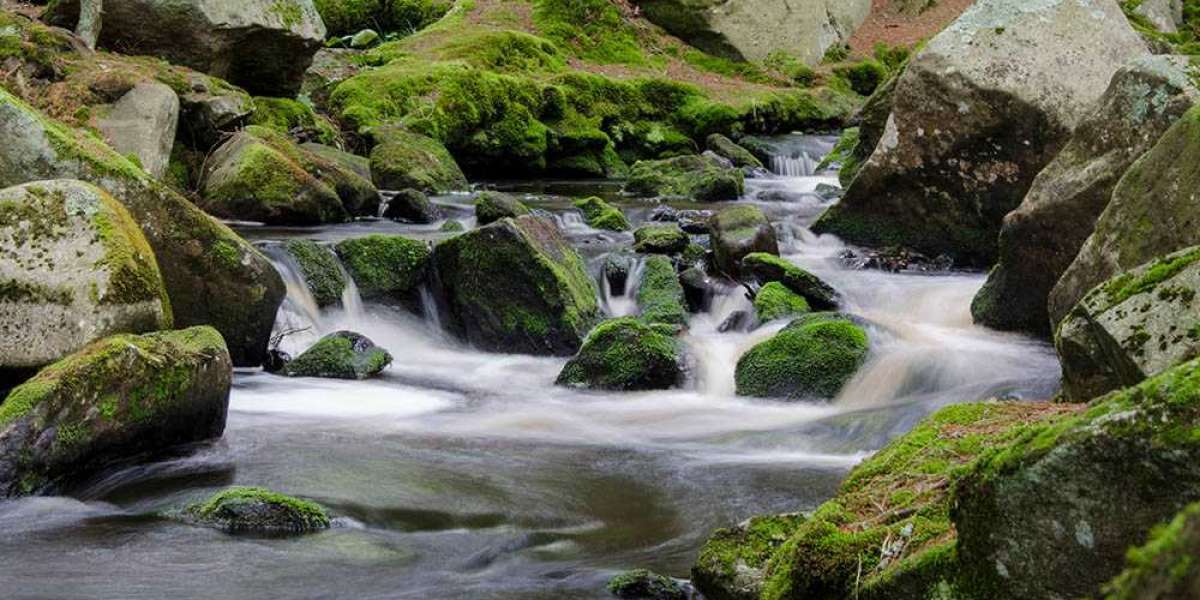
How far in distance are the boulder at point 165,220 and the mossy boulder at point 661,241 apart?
16.6 ft

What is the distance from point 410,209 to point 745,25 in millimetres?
17495

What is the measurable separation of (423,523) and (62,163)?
193 inches

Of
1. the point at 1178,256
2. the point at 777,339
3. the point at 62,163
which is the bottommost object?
the point at 777,339

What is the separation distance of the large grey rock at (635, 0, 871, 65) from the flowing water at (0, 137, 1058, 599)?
1926 cm

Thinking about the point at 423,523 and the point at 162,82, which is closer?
the point at 423,523

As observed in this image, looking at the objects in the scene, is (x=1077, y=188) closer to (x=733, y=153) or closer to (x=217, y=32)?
(x=217, y=32)

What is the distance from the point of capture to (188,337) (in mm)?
7793

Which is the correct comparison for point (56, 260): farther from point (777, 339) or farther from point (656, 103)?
point (656, 103)

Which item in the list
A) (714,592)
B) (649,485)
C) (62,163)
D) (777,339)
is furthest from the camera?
(777,339)

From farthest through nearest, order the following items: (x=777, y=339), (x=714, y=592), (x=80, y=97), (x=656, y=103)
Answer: (x=656, y=103) < (x=80, y=97) < (x=777, y=339) < (x=714, y=592)

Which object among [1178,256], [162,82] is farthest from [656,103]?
[1178,256]

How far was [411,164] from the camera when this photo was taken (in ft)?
61.2

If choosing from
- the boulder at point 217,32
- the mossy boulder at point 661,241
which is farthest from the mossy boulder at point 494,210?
the boulder at point 217,32

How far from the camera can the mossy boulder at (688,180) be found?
18.6 metres
